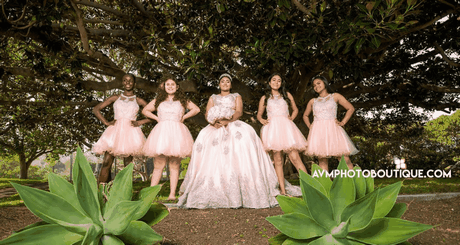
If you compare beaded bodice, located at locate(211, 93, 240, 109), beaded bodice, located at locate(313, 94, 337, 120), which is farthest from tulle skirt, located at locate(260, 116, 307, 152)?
beaded bodice, located at locate(211, 93, 240, 109)

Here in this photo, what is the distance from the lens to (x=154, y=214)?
64.4 inches

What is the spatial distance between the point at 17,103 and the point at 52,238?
10764mm

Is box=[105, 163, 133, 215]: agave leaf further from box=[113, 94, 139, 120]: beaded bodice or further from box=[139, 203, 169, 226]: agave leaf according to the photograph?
box=[113, 94, 139, 120]: beaded bodice

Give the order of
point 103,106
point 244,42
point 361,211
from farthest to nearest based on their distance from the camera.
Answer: point 244,42 < point 103,106 < point 361,211

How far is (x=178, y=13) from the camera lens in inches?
289

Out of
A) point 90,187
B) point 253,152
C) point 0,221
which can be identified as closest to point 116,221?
point 90,187

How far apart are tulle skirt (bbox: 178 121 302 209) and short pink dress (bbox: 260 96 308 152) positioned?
0.28 meters

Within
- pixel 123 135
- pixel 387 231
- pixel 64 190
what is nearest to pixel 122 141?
pixel 123 135

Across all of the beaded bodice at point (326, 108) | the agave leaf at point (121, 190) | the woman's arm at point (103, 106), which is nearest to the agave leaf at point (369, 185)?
the agave leaf at point (121, 190)

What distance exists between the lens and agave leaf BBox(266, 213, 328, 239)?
4.78ft

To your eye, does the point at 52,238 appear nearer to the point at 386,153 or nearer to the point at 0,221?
the point at 0,221

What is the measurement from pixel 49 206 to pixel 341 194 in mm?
1259

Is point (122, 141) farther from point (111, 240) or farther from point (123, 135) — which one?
point (111, 240)

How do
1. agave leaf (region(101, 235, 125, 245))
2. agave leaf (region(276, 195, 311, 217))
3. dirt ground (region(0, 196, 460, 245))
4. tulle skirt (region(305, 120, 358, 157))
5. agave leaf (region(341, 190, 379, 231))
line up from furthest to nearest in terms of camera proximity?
tulle skirt (region(305, 120, 358, 157)) → dirt ground (region(0, 196, 460, 245)) → agave leaf (region(276, 195, 311, 217)) → agave leaf (region(101, 235, 125, 245)) → agave leaf (region(341, 190, 379, 231))
